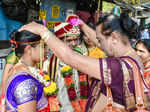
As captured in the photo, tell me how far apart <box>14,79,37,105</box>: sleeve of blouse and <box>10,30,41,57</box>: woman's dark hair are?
0.42m

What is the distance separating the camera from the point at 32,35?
73.5 inches

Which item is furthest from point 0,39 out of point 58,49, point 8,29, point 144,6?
point 144,6

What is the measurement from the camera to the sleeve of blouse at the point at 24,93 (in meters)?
1.62

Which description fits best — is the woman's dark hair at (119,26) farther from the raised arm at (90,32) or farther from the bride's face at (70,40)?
the bride's face at (70,40)

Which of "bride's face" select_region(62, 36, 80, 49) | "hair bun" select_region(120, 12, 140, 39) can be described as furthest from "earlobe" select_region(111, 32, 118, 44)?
"bride's face" select_region(62, 36, 80, 49)

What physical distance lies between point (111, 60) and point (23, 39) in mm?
970

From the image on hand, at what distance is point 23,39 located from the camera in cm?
187

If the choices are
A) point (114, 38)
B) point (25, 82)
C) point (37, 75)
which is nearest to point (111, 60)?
point (114, 38)

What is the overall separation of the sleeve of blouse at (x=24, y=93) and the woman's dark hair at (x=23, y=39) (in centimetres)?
42

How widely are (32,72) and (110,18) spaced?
96 cm

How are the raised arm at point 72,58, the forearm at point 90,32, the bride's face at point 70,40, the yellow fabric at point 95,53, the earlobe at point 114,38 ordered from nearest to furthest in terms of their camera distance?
the raised arm at point 72,58 → the earlobe at point 114,38 → the forearm at point 90,32 → the bride's face at point 70,40 → the yellow fabric at point 95,53

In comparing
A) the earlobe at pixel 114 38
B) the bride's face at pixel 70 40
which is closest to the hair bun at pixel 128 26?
the earlobe at pixel 114 38

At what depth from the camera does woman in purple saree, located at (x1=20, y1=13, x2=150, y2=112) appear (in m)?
1.34

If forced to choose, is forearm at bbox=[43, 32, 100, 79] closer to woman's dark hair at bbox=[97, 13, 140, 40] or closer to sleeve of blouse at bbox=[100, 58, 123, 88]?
sleeve of blouse at bbox=[100, 58, 123, 88]
